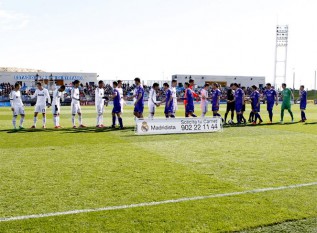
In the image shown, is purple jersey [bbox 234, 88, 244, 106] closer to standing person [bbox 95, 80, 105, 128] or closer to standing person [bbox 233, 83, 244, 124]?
standing person [bbox 233, 83, 244, 124]

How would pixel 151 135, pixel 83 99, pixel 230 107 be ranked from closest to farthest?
pixel 151 135 → pixel 230 107 → pixel 83 99

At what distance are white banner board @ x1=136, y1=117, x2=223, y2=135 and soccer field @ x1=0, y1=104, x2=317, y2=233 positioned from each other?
2.24 meters

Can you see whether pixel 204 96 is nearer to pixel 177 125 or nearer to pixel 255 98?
pixel 255 98

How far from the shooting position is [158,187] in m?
6.07

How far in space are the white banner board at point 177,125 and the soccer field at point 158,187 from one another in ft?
7.34

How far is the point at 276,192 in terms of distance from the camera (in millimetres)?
5793

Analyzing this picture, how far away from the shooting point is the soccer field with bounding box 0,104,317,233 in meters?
4.48

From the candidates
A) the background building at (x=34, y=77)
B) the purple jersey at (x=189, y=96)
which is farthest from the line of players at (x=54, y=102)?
the background building at (x=34, y=77)

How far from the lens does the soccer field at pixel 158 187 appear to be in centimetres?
448

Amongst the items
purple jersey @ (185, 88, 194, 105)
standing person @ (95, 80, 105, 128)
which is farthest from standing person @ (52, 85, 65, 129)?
purple jersey @ (185, 88, 194, 105)

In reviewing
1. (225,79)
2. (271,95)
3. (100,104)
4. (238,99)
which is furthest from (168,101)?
(225,79)

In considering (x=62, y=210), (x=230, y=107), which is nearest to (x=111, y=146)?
(x=62, y=210)

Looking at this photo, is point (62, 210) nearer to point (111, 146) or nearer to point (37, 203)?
point (37, 203)

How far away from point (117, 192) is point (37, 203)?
125cm
